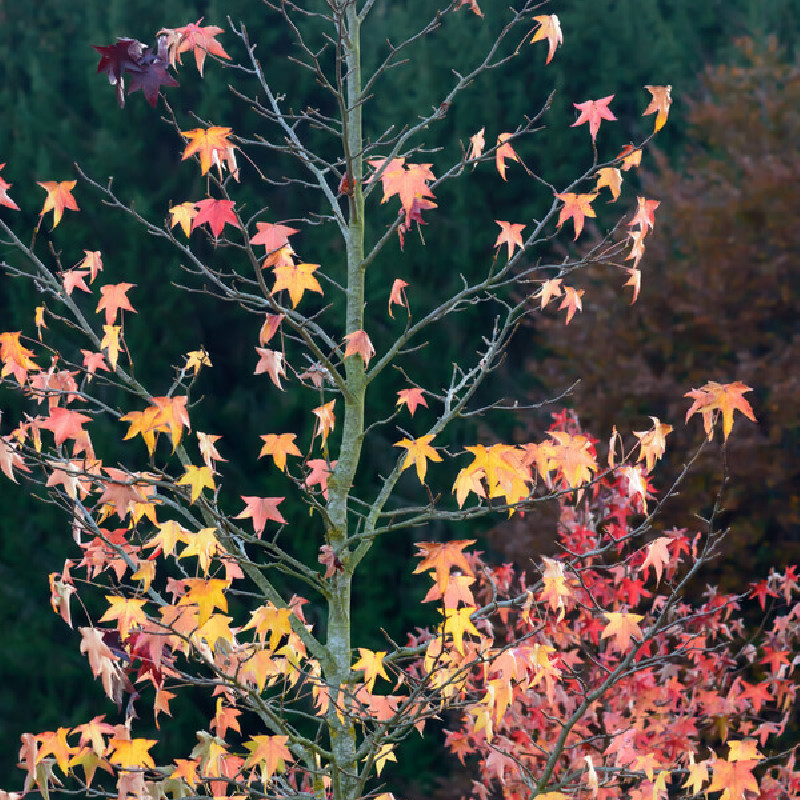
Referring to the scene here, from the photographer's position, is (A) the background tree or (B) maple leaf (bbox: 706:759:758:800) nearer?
(B) maple leaf (bbox: 706:759:758:800)

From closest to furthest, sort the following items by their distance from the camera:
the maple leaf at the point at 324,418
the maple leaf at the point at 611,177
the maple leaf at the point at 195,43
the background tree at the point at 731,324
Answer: the maple leaf at the point at 195,43, the maple leaf at the point at 611,177, the maple leaf at the point at 324,418, the background tree at the point at 731,324

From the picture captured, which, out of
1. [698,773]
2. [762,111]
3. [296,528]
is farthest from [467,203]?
[698,773]

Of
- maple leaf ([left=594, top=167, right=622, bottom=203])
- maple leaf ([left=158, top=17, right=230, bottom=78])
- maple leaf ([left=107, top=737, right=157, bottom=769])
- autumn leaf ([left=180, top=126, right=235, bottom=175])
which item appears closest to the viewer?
autumn leaf ([left=180, top=126, right=235, bottom=175])

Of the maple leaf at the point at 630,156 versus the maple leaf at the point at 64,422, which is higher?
the maple leaf at the point at 630,156

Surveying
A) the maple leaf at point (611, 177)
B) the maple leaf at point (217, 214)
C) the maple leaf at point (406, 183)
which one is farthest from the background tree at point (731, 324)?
the maple leaf at point (217, 214)

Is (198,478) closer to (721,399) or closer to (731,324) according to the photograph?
(721,399)

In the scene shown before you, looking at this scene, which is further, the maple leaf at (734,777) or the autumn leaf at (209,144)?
the maple leaf at (734,777)

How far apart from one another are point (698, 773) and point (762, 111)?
5.46 meters

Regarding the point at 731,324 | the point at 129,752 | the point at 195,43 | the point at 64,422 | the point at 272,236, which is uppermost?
the point at 195,43

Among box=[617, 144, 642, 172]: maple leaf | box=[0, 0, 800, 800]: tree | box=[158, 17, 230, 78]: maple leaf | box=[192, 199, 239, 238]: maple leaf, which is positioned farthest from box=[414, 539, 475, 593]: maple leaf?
box=[158, 17, 230, 78]: maple leaf

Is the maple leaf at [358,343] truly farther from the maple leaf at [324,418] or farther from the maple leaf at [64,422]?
the maple leaf at [64,422]

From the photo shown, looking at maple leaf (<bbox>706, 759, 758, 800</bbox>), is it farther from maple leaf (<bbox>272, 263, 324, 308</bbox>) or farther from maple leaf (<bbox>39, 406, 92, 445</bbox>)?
maple leaf (<bbox>39, 406, 92, 445</bbox>)

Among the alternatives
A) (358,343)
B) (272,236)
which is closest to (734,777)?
(358,343)

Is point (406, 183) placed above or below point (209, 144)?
below
